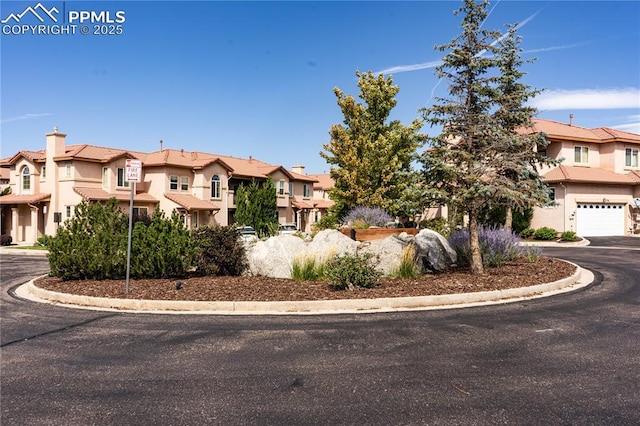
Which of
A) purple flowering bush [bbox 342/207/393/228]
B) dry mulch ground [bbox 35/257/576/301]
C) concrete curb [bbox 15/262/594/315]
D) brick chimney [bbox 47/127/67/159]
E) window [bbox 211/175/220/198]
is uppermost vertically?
brick chimney [bbox 47/127/67/159]

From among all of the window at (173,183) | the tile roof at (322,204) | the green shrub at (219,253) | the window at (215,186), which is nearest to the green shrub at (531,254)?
the green shrub at (219,253)

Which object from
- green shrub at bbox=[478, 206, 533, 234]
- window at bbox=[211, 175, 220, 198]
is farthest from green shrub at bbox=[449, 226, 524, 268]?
window at bbox=[211, 175, 220, 198]

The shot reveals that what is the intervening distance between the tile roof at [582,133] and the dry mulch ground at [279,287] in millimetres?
23709

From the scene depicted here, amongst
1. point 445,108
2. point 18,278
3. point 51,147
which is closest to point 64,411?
point 445,108

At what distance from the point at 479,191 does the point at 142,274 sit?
911 centimetres

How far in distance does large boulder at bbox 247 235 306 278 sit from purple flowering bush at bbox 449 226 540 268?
5384mm

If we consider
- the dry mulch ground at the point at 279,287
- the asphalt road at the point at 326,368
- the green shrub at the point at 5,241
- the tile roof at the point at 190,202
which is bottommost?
the asphalt road at the point at 326,368

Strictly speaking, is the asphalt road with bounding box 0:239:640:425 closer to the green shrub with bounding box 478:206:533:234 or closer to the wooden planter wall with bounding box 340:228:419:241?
the wooden planter wall with bounding box 340:228:419:241

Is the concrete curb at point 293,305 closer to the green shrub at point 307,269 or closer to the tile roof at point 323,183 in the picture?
the green shrub at point 307,269

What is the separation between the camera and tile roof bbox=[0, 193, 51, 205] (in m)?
34.2

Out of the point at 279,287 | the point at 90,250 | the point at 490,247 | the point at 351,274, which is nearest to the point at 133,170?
the point at 90,250

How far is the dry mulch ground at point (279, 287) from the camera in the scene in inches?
390

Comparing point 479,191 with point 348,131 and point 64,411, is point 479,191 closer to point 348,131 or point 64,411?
point 64,411

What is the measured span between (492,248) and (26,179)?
1490 inches
